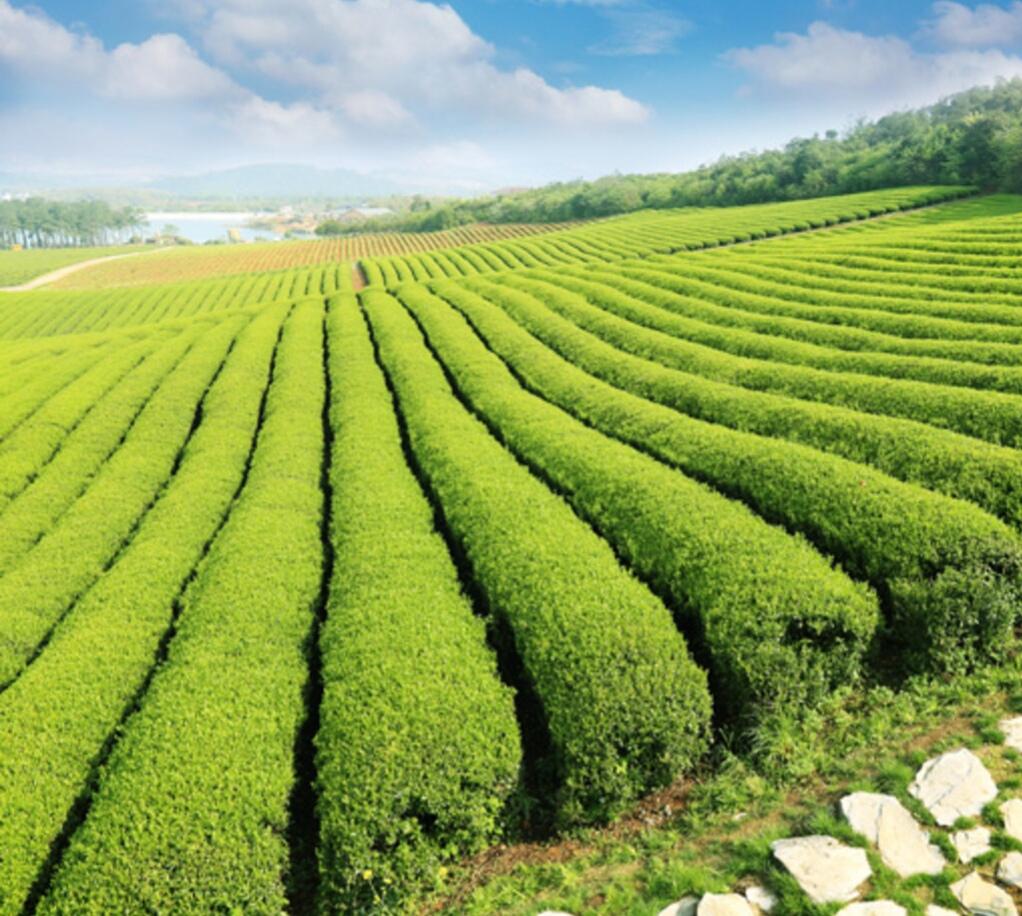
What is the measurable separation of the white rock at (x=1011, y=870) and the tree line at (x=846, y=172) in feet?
267

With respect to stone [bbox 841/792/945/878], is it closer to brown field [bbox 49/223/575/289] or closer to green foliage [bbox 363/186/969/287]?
green foliage [bbox 363/186/969/287]

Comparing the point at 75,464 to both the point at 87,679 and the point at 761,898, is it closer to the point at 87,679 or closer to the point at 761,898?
the point at 87,679

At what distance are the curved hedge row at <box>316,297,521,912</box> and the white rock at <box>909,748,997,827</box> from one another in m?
4.31

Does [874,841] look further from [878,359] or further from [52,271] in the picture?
[52,271]

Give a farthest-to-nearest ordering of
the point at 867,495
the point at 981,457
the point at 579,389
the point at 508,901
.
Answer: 1. the point at 579,389
2. the point at 981,457
3. the point at 867,495
4. the point at 508,901

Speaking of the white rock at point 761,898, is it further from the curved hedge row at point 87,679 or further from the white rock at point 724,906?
A: the curved hedge row at point 87,679

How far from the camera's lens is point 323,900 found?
709 cm

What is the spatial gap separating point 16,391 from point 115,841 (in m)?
26.7

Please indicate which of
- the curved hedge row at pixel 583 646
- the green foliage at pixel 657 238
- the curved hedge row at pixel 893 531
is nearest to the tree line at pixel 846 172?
the green foliage at pixel 657 238

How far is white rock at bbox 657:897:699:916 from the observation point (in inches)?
241

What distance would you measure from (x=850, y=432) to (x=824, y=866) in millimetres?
9956

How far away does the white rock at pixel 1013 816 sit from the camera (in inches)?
241

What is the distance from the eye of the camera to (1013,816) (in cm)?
628

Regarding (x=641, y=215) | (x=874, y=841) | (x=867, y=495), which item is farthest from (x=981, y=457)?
(x=641, y=215)
